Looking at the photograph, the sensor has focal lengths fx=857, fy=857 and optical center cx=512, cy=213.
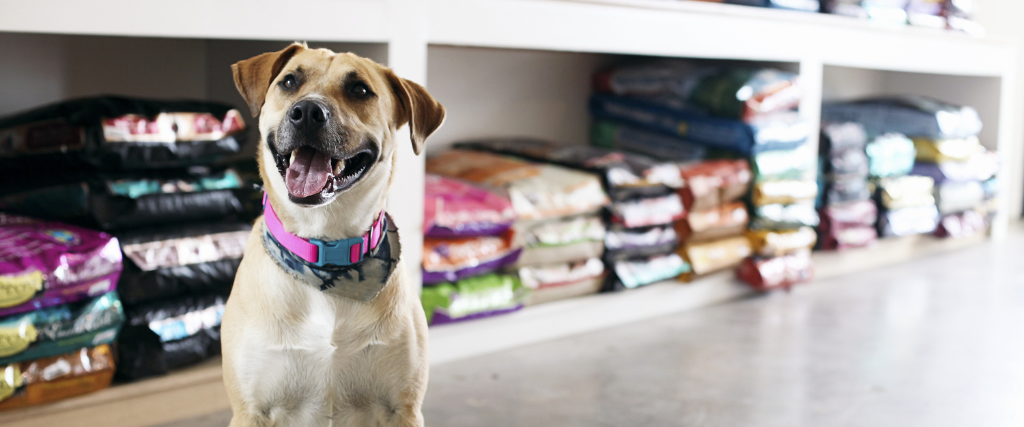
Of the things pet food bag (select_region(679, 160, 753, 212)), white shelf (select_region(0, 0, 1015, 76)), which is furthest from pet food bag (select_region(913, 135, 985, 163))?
pet food bag (select_region(679, 160, 753, 212))

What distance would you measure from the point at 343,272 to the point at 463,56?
179cm

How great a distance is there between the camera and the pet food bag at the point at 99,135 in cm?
164

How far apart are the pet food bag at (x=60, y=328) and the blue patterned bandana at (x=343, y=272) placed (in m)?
0.58

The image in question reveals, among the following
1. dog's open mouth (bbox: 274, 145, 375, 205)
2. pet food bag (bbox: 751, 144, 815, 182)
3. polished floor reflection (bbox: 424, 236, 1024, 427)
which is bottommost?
polished floor reflection (bbox: 424, 236, 1024, 427)

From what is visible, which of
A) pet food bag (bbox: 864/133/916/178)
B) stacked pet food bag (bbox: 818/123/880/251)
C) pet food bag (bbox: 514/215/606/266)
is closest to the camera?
pet food bag (bbox: 514/215/606/266)

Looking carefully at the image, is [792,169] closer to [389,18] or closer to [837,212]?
[837,212]

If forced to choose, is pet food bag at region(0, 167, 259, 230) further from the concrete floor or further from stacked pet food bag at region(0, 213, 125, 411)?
the concrete floor

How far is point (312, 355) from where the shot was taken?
3.73ft

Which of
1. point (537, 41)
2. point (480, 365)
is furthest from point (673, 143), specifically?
point (480, 365)

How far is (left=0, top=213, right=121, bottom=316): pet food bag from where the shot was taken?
144 centimetres

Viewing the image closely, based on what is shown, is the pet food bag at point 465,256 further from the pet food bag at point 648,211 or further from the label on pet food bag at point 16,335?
the label on pet food bag at point 16,335

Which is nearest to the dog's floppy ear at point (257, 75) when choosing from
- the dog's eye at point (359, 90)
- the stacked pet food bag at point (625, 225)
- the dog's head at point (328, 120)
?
the dog's head at point (328, 120)

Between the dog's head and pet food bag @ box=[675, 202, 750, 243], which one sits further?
pet food bag @ box=[675, 202, 750, 243]

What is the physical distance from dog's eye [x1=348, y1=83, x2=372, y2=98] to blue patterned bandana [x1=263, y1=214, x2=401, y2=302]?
0.21m
